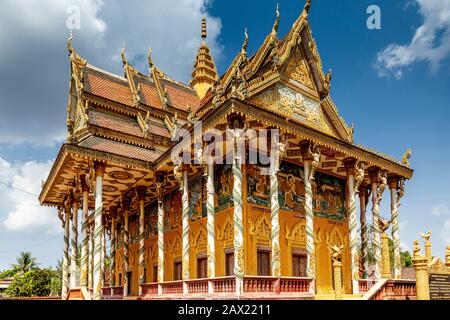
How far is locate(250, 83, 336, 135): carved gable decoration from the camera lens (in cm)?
1576

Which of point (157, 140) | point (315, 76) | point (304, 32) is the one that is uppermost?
point (304, 32)

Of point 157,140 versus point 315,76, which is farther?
point 157,140

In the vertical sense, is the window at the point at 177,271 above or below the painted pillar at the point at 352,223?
below

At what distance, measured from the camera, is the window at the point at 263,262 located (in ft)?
49.7

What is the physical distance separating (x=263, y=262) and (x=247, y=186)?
9.06ft

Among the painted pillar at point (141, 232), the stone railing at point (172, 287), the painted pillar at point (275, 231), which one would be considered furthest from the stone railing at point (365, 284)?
the painted pillar at point (141, 232)

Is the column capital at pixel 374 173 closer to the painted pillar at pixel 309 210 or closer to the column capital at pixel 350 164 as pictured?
the column capital at pixel 350 164

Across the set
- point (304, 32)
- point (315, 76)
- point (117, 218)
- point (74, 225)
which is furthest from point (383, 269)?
point (117, 218)

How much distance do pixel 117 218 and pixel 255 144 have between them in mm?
13281

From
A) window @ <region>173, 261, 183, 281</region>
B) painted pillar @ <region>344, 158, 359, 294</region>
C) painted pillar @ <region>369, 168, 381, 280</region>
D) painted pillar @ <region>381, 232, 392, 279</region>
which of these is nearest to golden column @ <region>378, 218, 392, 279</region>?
painted pillar @ <region>381, 232, 392, 279</region>

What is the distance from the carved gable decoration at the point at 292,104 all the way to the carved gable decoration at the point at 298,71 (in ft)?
1.59

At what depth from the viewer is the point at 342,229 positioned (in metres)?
18.6

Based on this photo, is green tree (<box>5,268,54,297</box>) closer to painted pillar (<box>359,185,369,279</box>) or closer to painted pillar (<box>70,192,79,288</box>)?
painted pillar (<box>70,192,79,288</box>)
